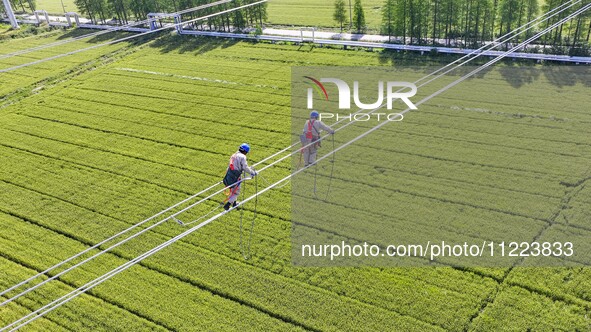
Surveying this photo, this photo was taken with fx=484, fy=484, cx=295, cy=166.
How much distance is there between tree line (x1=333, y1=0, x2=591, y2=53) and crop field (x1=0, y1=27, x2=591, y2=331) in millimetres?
→ 4313

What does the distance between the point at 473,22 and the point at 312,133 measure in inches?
954

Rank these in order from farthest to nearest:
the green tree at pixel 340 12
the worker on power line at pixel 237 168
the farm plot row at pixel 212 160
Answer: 1. the green tree at pixel 340 12
2. the farm plot row at pixel 212 160
3. the worker on power line at pixel 237 168

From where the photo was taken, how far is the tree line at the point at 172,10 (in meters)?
43.1

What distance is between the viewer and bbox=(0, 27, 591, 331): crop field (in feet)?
47.0

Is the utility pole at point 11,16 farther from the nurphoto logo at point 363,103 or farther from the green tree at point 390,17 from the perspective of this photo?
the green tree at point 390,17

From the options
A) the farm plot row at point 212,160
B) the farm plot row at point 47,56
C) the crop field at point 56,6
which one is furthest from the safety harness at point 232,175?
the crop field at point 56,6

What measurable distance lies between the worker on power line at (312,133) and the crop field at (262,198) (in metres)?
3.18

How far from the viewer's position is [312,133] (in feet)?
49.8

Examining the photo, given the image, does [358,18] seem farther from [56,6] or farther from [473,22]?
[56,6]

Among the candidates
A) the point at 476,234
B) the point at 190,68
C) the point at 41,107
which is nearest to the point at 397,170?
the point at 476,234

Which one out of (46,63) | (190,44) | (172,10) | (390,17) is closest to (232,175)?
(390,17)

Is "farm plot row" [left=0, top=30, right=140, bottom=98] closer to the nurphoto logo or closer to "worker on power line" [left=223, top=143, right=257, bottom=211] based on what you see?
the nurphoto logo

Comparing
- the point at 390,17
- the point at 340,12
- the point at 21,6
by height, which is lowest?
the point at 390,17

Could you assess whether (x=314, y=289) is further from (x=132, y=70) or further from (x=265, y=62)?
(x=132, y=70)
